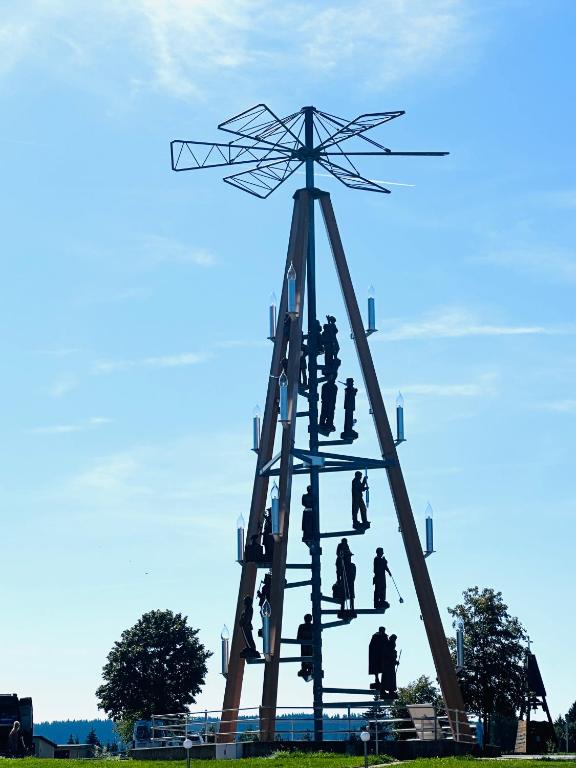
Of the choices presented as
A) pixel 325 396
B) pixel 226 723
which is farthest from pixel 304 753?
pixel 325 396

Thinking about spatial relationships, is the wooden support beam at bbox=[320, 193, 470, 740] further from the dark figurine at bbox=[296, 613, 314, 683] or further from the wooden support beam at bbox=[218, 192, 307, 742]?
the dark figurine at bbox=[296, 613, 314, 683]

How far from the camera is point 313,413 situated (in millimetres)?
41688

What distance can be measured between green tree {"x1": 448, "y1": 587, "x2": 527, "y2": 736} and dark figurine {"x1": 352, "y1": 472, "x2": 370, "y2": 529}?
22.4 m

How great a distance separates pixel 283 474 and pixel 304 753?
751cm

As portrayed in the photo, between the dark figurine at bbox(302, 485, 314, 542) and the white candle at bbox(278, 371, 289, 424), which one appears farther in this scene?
the dark figurine at bbox(302, 485, 314, 542)

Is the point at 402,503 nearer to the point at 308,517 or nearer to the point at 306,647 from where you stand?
the point at 308,517

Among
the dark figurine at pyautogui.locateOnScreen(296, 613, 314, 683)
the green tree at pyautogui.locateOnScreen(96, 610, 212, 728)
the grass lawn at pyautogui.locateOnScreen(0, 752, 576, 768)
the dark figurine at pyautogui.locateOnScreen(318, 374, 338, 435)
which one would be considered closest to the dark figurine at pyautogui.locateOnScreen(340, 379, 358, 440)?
the dark figurine at pyautogui.locateOnScreen(318, 374, 338, 435)

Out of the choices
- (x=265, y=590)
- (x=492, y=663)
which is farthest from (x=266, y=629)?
(x=492, y=663)

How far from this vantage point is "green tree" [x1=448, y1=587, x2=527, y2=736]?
205 ft

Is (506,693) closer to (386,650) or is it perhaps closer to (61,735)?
(386,650)

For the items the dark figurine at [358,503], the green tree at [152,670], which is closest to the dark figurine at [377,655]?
the dark figurine at [358,503]

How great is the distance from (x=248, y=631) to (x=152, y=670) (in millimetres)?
36315

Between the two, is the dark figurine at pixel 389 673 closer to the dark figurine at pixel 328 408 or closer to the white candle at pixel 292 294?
the dark figurine at pixel 328 408

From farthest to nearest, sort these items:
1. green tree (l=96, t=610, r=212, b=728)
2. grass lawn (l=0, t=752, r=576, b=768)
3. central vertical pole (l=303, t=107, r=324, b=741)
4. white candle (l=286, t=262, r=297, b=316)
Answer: green tree (l=96, t=610, r=212, b=728), white candle (l=286, t=262, r=297, b=316), central vertical pole (l=303, t=107, r=324, b=741), grass lawn (l=0, t=752, r=576, b=768)
